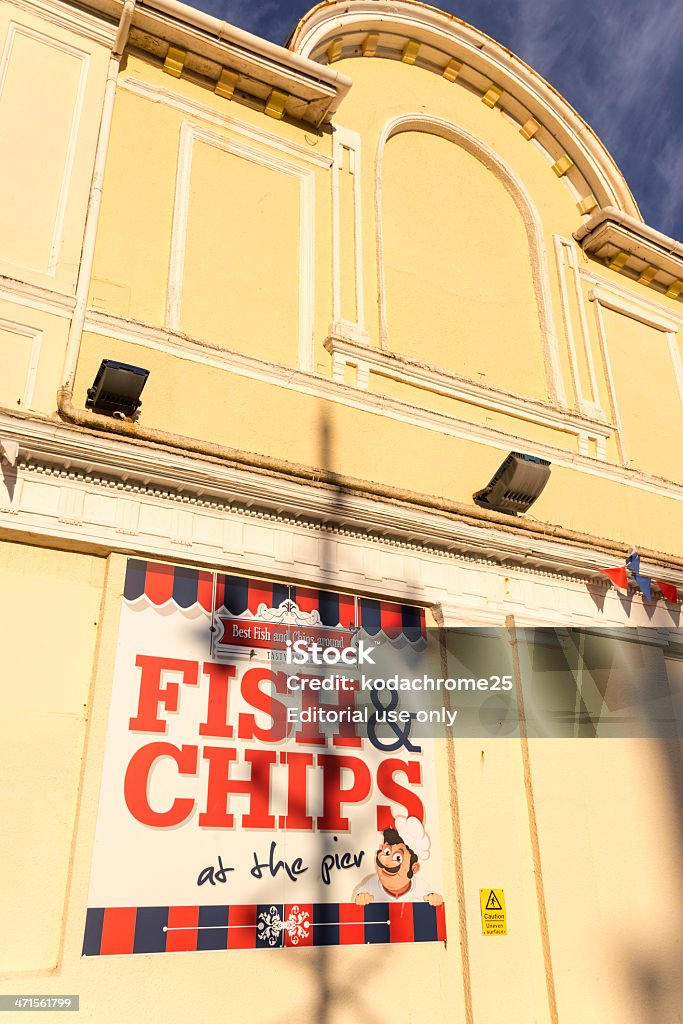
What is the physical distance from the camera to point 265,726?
6.21 metres

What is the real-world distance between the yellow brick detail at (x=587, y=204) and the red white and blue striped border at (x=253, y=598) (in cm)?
669

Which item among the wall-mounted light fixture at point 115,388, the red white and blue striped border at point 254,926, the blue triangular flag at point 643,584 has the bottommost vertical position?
the red white and blue striped border at point 254,926

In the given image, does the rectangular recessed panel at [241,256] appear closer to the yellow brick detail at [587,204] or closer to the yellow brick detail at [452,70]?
the yellow brick detail at [452,70]

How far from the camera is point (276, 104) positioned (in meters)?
8.80

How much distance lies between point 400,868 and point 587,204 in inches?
346

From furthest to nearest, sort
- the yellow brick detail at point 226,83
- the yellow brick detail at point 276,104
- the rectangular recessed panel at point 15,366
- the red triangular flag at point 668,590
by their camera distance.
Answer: the yellow brick detail at point 276,104
the red triangular flag at point 668,590
the yellow brick detail at point 226,83
the rectangular recessed panel at point 15,366

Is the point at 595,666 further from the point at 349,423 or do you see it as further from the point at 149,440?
the point at 149,440

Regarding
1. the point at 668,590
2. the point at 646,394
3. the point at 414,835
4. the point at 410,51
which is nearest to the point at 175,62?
the point at 410,51

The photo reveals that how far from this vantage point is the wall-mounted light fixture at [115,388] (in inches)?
243

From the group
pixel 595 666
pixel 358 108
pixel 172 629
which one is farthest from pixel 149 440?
pixel 358 108

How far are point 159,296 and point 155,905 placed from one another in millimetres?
4853

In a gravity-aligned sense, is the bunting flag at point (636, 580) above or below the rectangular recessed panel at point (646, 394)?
below

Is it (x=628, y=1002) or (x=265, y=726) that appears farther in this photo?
(x=628, y=1002)

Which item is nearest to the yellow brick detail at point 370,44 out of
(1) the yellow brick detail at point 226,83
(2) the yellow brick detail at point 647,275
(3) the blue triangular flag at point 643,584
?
(1) the yellow brick detail at point 226,83
